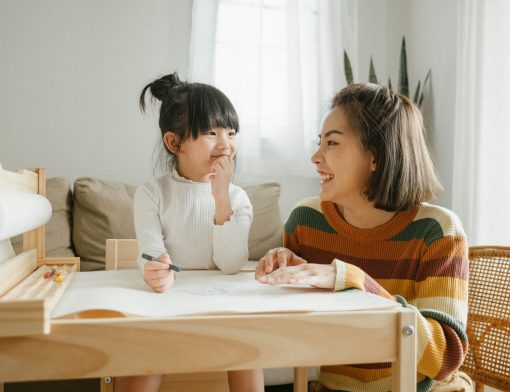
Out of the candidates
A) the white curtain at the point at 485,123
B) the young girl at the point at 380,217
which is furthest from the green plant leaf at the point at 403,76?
the young girl at the point at 380,217

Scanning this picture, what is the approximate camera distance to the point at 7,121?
7.64ft

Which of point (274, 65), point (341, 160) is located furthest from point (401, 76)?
point (341, 160)

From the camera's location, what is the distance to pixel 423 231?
1.01m

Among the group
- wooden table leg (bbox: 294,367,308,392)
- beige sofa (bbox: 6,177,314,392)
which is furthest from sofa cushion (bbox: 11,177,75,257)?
wooden table leg (bbox: 294,367,308,392)

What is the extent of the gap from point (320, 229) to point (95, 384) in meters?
1.01

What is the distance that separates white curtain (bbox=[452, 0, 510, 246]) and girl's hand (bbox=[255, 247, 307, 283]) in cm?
128

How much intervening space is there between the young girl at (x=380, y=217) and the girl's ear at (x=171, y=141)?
32cm

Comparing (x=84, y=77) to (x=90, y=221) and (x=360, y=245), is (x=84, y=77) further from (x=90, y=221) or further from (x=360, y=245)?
(x=360, y=245)

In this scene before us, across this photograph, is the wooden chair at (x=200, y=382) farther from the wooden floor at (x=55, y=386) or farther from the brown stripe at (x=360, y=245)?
the wooden floor at (x=55, y=386)

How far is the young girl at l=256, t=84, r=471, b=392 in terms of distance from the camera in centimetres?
96

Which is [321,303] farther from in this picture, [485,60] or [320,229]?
[485,60]

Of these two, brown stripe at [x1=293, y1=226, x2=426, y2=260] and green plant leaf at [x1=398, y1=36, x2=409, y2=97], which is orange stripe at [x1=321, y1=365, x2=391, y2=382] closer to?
brown stripe at [x1=293, y1=226, x2=426, y2=260]

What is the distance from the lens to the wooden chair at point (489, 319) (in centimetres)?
122

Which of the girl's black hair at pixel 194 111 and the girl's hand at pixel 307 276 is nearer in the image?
the girl's hand at pixel 307 276
